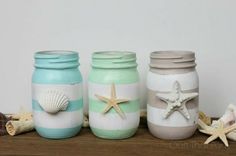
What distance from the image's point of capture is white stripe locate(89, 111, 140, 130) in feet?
2.02

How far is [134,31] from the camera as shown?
2.44 feet

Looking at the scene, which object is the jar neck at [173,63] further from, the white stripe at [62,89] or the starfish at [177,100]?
the white stripe at [62,89]

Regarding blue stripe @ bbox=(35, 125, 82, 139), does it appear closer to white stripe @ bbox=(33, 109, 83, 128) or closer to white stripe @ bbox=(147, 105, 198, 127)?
white stripe @ bbox=(33, 109, 83, 128)

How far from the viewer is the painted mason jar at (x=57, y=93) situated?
2.02ft

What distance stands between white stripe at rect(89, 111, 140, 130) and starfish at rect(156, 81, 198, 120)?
0.20 feet

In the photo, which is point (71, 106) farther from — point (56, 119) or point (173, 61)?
point (173, 61)

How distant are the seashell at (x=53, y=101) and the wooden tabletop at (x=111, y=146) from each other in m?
0.06

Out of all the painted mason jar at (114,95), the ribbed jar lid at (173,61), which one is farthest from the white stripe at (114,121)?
the ribbed jar lid at (173,61)

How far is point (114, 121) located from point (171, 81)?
0.12m

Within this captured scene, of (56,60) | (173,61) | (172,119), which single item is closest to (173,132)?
(172,119)

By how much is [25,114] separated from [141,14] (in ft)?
1.05

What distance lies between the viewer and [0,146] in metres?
0.61

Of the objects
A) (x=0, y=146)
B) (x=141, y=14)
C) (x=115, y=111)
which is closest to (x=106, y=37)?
(x=141, y=14)

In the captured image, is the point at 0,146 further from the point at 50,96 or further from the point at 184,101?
the point at 184,101
